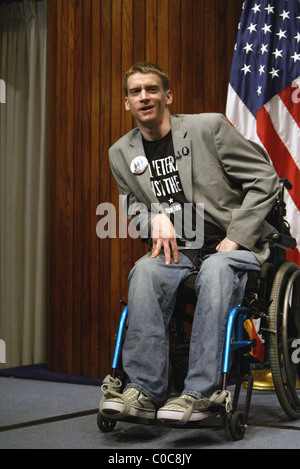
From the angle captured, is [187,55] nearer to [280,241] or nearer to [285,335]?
[280,241]

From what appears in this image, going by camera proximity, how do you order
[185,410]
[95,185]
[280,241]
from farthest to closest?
[95,185] → [280,241] → [185,410]

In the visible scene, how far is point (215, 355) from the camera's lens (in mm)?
1672

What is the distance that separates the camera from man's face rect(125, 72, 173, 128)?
2.04 meters

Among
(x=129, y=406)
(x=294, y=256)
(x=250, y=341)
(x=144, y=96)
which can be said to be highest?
(x=144, y=96)

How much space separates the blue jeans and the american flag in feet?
3.75

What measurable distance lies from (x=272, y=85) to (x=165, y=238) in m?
1.34

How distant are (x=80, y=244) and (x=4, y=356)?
141 cm

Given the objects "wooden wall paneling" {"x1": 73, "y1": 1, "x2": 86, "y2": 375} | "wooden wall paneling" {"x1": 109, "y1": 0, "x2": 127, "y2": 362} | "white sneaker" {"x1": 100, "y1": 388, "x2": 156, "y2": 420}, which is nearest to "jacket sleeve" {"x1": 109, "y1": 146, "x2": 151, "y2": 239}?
"white sneaker" {"x1": 100, "y1": 388, "x2": 156, "y2": 420}

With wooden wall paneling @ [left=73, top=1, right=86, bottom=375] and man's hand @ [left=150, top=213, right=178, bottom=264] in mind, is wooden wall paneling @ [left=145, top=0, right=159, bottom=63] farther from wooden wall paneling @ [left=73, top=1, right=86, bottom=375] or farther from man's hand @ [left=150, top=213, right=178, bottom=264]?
man's hand @ [left=150, top=213, right=178, bottom=264]

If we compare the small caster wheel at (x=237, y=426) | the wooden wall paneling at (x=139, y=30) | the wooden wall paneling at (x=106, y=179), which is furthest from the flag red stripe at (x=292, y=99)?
the small caster wheel at (x=237, y=426)

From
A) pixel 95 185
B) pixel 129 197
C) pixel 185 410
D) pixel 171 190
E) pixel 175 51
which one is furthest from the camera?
pixel 95 185

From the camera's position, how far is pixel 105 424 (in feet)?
5.99

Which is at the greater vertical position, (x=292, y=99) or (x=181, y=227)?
(x=292, y=99)

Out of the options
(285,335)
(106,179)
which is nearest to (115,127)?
(106,179)
